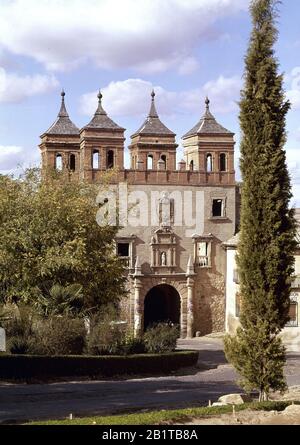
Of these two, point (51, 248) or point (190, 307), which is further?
point (190, 307)

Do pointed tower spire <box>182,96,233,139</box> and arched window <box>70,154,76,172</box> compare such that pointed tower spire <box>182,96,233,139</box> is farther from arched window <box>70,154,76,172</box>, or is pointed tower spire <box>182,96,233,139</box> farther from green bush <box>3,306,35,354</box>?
green bush <box>3,306,35,354</box>

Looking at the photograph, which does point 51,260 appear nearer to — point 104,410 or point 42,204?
point 42,204

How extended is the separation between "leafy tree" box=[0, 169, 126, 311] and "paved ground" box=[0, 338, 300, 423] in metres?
4.79

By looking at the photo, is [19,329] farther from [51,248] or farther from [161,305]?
[161,305]

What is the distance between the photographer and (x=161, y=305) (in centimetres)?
4344

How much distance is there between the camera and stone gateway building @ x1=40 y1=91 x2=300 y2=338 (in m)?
40.3

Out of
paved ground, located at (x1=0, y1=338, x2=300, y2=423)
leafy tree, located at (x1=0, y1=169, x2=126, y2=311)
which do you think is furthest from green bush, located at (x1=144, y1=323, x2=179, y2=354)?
leafy tree, located at (x1=0, y1=169, x2=126, y2=311)

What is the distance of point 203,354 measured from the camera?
33.2m

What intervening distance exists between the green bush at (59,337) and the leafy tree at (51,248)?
137 centimetres

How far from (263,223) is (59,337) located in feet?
38.4

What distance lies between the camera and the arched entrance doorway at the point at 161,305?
42.4m

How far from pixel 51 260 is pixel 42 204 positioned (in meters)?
2.59

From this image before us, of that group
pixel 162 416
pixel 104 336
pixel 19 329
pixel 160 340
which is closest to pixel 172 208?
pixel 160 340

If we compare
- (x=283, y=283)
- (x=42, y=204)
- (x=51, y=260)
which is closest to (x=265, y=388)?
(x=283, y=283)
